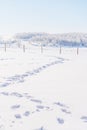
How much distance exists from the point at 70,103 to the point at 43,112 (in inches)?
44.4

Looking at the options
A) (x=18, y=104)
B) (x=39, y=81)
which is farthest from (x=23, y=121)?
(x=39, y=81)

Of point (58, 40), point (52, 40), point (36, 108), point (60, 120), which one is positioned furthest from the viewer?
point (58, 40)

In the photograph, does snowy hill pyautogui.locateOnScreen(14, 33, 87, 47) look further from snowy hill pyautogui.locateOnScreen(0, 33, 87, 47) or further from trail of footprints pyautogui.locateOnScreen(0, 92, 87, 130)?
trail of footprints pyautogui.locateOnScreen(0, 92, 87, 130)

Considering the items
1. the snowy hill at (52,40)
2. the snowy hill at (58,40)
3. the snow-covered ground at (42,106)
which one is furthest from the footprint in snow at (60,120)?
the snowy hill at (58,40)

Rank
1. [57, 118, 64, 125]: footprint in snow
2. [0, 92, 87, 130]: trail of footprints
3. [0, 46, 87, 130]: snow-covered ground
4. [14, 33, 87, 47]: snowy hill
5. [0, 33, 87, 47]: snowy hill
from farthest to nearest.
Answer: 1. [14, 33, 87, 47]: snowy hill
2. [0, 33, 87, 47]: snowy hill
3. [0, 92, 87, 130]: trail of footprints
4. [57, 118, 64, 125]: footprint in snow
5. [0, 46, 87, 130]: snow-covered ground

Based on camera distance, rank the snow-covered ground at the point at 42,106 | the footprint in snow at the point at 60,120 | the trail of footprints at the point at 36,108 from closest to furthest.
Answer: the snow-covered ground at the point at 42,106 → the footprint in snow at the point at 60,120 → the trail of footprints at the point at 36,108

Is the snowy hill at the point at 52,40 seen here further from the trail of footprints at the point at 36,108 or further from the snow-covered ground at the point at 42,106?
the trail of footprints at the point at 36,108

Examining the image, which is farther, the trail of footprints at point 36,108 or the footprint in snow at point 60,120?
the trail of footprints at point 36,108

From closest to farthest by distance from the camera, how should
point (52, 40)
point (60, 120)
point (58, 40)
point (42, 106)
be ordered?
point (60, 120) → point (42, 106) → point (52, 40) → point (58, 40)

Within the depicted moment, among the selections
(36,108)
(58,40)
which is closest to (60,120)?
(36,108)

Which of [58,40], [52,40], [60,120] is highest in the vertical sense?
[60,120]

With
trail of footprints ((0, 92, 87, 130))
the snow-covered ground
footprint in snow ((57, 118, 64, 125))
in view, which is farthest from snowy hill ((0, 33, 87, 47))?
footprint in snow ((57, 118, 64, 125))

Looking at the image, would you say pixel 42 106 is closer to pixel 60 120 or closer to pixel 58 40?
pixel 60 120

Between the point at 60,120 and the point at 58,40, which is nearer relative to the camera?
the point at 60,120
